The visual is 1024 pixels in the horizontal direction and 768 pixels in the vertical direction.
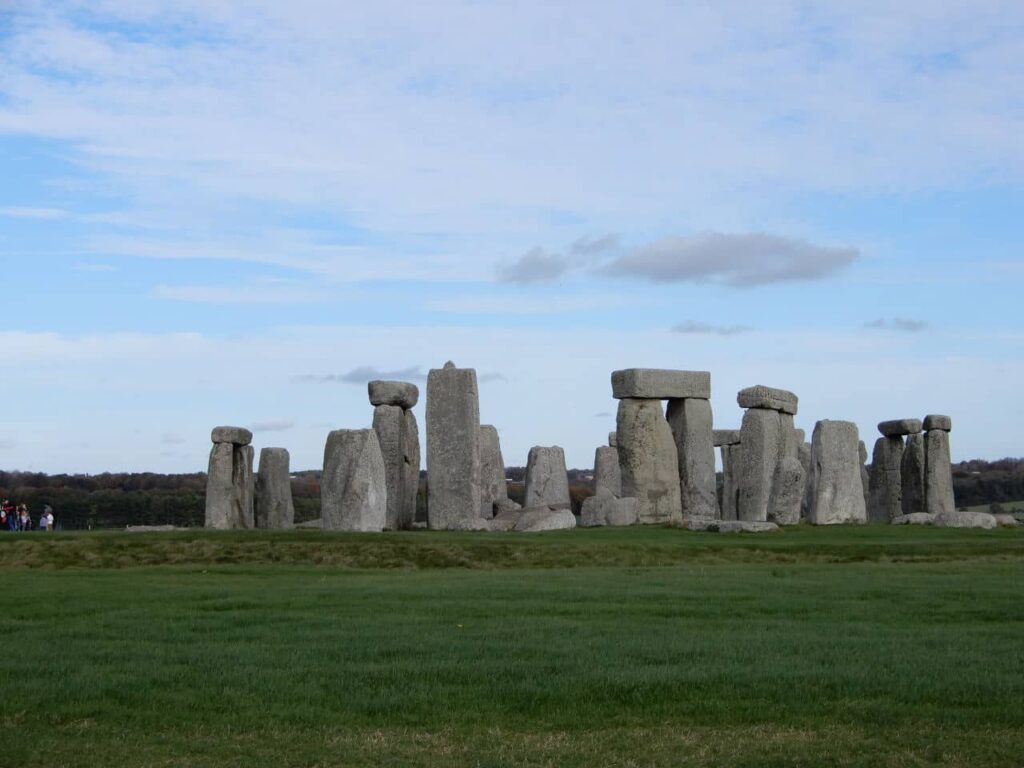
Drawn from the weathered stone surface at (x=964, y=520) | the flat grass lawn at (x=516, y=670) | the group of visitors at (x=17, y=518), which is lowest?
the flat grass lawn at (x=516, y=670)

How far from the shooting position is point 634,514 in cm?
2930

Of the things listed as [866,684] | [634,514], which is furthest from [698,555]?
[866,684]

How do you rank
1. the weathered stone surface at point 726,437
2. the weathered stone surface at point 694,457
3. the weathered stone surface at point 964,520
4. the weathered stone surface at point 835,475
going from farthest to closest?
the weathered stone surface at point 726,437 → the weathered stone surface at point 694,457 → the weathered stone surface at point 835,475 → the weathered stone surface at point 964,520

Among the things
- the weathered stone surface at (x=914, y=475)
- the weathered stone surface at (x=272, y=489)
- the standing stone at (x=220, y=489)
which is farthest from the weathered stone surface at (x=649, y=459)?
the standing stone at (x=220, y=489)

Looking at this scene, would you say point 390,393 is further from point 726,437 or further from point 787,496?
point 726,437

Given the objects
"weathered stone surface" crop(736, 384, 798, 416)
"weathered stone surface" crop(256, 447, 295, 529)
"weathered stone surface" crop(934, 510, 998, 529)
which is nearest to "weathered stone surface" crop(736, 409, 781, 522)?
"weathered stone surface" crop(736, 384, 798, 416)

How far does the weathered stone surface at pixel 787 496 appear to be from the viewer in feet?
92.1

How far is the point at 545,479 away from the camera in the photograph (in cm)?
3353

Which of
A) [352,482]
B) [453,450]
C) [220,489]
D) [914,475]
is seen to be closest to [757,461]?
[914,475]

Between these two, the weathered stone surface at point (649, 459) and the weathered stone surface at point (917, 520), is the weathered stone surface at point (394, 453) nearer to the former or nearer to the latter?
the weathered stone surface at point (649, 459)

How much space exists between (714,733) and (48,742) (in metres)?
4.06

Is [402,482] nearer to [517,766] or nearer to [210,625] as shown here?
[210,625]

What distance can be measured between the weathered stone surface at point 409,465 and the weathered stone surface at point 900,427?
12204 millimetres

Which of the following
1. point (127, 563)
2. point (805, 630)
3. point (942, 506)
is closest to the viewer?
point (805, 630)
